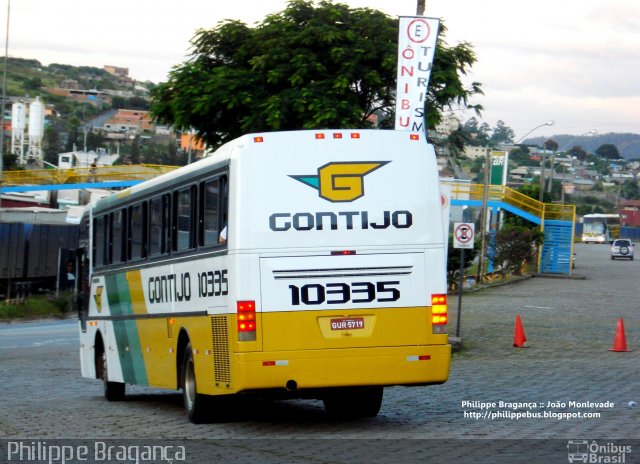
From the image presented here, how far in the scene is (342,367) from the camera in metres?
12.4

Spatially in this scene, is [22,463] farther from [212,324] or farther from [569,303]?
[569,303]

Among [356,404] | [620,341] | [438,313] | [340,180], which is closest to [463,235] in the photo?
[620,341]

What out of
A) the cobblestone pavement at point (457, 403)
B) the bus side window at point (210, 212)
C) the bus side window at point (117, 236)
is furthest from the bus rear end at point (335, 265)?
the bus side window at point (117, 236)

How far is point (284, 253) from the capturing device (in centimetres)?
1243

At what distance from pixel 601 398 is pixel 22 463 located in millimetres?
7990

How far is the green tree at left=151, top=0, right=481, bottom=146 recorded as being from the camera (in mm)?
27375

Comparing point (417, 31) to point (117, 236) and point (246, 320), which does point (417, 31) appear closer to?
point (117, 236)

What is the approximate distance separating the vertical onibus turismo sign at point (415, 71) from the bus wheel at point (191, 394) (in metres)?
7.78

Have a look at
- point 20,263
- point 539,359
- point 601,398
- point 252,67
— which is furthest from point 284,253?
point 20,263

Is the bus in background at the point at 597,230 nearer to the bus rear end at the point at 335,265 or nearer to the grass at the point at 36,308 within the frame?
the grass at the point at 36,308

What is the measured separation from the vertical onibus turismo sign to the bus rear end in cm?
769

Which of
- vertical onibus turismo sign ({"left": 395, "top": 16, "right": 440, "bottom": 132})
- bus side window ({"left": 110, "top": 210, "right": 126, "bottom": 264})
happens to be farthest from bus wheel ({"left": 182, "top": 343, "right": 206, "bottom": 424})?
vertical onibus turismo sign ({"left": 395, "top": 16, "right": 440, "bottom": 132})

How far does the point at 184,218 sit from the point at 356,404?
3040 mm

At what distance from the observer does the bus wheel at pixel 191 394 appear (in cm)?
1353
